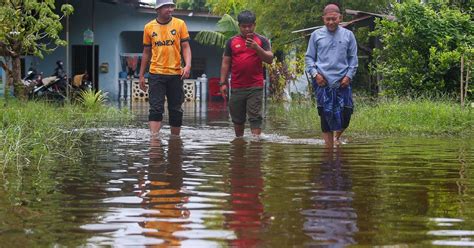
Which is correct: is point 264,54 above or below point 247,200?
above

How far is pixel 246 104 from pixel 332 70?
1.69 m

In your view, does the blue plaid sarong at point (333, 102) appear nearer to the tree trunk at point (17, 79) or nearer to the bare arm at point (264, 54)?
the bare arm at point (264, 54)

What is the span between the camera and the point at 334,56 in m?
8.73

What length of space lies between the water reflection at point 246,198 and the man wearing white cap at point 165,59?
2.20 metres

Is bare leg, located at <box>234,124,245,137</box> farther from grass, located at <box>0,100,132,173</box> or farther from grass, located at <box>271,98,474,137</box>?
grass, located at <box>0,100,132,173</box>

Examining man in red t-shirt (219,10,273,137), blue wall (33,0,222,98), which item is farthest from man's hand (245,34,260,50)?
blue wall (33,0,222,98)

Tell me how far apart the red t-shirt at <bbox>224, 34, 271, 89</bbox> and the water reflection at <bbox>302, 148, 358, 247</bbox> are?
139 inches

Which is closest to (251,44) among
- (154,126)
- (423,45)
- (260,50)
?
(260,50)

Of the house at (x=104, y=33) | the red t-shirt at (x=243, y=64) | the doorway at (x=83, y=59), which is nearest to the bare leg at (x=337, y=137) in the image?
the red t-shirt at (x=243, y=64)

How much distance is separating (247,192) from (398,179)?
1318 mm

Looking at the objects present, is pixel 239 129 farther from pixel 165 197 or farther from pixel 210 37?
pixel 210 37

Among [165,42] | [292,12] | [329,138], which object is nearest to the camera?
[329,138]

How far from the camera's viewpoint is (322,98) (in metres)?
8.77

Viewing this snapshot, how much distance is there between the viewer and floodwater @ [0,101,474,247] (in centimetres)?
377
